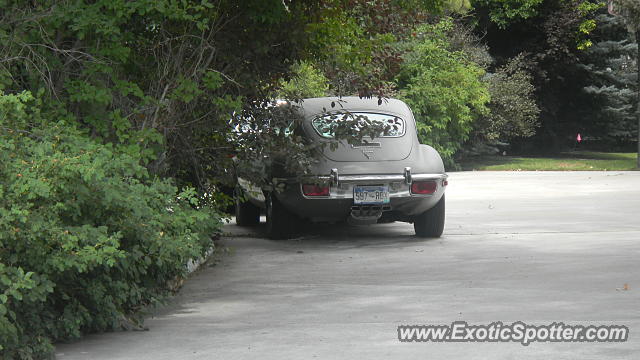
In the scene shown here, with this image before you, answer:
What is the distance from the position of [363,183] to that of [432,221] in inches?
51.5

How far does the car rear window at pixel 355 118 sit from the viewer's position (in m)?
12.3

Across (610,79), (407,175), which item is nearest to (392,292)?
(407,175)

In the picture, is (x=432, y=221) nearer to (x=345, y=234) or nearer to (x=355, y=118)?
(x=345, y=234)

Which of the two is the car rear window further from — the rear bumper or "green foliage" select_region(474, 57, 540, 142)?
"green foliage" select_region(474, 57, 540, 142)

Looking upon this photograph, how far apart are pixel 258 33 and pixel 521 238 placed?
4.38 meters

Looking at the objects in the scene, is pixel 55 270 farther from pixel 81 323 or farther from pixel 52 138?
pixel 52 138

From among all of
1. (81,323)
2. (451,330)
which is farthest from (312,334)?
(81,323)

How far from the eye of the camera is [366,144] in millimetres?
12359

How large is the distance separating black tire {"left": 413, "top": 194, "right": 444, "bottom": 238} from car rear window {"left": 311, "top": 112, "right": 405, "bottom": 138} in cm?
98

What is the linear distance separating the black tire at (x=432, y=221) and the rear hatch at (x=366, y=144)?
2.81 ft

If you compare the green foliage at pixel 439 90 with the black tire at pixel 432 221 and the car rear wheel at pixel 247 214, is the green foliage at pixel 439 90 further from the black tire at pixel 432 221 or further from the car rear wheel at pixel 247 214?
the black tire at pixel 432 221

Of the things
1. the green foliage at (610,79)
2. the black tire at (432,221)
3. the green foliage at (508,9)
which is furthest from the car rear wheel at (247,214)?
the green foliage at (610,79)

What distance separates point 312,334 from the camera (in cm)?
706

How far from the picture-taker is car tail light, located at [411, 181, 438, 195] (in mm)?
12328
